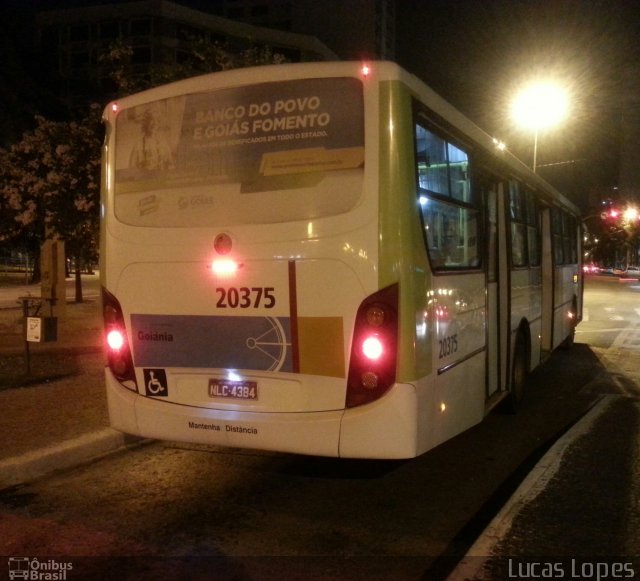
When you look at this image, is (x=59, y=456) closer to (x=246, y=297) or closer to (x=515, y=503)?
(x=246, y=297)

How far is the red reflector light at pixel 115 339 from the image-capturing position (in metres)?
5.38

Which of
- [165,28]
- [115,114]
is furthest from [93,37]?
[115,114]

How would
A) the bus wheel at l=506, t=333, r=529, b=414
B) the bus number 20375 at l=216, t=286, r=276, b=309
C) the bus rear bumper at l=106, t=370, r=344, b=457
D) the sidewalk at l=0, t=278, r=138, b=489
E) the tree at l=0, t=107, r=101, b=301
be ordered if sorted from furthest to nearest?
the tree at l=0, t=107, r=101, b=301 < the bus wheel at l=506, t=333, r=529, b=414 < the sidewalk at l=0, t=278, r=138, b=489 < the bus number 20375 at l=216, t=286, r=276, b=309 < the bus rear bumper at l=106, t=370, r=344, b=457

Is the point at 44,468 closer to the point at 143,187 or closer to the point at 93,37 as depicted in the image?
the point at 143,187

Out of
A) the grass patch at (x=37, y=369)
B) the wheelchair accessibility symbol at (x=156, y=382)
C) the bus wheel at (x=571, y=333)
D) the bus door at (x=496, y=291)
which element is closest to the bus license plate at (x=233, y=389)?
the wheelchair accessibility symbol at (x=156, y=382)

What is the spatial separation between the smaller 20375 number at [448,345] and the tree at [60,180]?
9.93 metres

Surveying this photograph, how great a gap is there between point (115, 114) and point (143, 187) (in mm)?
697

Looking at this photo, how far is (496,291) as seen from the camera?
6812 mm

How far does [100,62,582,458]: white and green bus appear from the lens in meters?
4.50

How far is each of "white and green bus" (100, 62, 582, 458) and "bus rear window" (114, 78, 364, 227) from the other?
0.01m

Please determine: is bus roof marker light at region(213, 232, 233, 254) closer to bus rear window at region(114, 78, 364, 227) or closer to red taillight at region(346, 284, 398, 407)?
bus rear window at region(114, 78, 364, 227)

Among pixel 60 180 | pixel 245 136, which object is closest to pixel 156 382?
pixel 245 136

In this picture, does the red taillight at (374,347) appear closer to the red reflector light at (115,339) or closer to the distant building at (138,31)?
the red reflector light at (115,339)

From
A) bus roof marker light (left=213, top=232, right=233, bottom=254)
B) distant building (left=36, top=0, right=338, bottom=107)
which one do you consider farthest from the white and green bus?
distant building (left=36, top=0, right=338, bottom=107)
